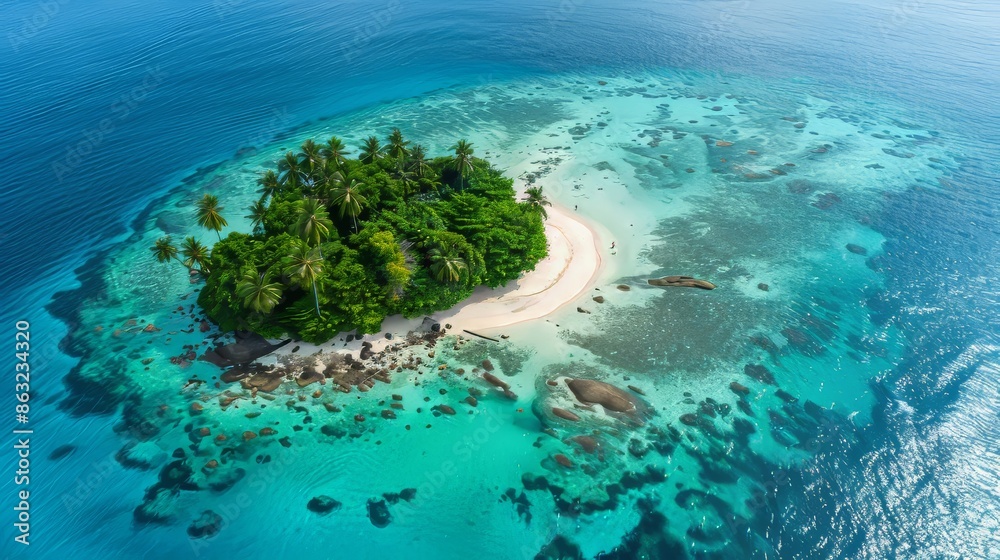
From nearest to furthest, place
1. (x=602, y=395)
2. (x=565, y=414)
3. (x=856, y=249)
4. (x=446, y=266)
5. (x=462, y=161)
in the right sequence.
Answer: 1. (x=565, y=414)
2. (x=602, y=395)
3. (x=446, y=266)
4. (x=462, y=161)
5. (x=856, y=249)

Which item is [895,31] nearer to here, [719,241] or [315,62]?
[719,241]

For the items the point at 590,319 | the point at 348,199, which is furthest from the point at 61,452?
the point at 590,319

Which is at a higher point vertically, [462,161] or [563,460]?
[462,161]

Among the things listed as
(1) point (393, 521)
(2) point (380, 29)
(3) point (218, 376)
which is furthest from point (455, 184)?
(2) point (380, 29)

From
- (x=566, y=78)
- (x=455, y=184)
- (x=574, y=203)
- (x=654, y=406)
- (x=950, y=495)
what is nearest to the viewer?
(x=950, y=495)

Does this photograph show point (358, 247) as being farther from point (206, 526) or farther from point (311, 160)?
point (206, 526)

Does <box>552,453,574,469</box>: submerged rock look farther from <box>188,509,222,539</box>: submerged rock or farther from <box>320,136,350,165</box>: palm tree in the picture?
<box>320,136,350,165</box>: palm tree
